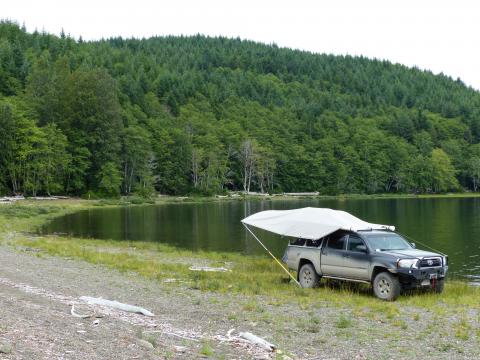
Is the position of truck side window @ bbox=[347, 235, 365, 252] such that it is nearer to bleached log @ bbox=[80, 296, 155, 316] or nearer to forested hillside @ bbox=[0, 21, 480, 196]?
bleached log @ bbox=[80, 296, 155, 316]

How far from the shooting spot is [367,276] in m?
19.0

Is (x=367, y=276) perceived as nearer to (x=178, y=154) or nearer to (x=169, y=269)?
(x=169, y=269)

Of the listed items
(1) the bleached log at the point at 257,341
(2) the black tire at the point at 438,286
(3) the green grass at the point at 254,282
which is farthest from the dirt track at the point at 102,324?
(2) the black tire at the point at 438,286

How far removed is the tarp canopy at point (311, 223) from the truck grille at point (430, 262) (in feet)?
7.94

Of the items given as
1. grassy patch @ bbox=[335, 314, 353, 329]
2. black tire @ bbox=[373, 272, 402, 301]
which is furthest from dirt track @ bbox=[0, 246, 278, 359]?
black tire @ bbox=[373, 272, 402, 301]

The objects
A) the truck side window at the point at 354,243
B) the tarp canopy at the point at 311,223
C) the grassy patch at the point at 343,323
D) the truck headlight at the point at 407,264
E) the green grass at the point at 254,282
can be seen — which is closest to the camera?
the grassy patch at the point at 343,323

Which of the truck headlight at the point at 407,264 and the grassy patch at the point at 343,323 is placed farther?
the truck headlight at the point at 407,264

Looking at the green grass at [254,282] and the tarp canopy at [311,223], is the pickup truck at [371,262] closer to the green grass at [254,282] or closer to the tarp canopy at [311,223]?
the tarp canopy at [311,223]

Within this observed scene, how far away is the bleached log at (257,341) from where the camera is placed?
11270 mm

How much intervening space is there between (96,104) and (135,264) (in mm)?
89232

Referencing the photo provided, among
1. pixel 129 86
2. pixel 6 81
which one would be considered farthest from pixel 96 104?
pixel 129 86

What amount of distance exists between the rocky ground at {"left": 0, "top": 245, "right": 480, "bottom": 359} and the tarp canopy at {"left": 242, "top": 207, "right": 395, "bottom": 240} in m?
4.01

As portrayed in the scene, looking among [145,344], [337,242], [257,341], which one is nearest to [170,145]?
[337,242]

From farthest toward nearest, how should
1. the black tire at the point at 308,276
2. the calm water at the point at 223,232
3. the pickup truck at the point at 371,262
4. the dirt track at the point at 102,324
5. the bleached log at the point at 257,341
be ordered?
the calm water at the point at 223,232 < the black tire at the point at 308,276 < the pickup truck at the point at 371,262 < the bleached log at the point at 257,341 < the dirt track at the point at 102,324
